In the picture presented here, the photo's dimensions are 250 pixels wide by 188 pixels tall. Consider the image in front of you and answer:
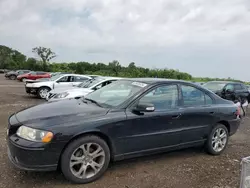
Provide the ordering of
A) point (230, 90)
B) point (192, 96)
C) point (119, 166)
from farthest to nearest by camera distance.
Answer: point (230, 90) → point (192, 96) → point (119, 166)

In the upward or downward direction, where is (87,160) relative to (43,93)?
downward

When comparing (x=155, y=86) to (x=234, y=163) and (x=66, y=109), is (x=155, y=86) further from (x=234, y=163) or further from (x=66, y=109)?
(x=234, y=163)

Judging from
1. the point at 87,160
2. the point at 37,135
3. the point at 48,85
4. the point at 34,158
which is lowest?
the point at 87,160

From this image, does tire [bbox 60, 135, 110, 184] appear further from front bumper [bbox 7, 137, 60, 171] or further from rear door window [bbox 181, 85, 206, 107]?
rear door window [bbox 181, 85, 206, 107]

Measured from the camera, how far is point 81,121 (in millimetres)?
3240

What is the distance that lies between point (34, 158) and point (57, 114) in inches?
25.9

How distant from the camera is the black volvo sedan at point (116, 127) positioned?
121 inches

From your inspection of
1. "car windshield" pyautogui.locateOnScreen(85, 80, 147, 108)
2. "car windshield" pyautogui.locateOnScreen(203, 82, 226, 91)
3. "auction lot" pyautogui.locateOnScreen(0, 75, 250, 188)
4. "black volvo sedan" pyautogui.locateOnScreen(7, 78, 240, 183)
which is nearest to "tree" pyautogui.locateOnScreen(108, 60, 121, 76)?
"car windshield" pyautogui.locateOnScreen(203, 82, 226, 91)

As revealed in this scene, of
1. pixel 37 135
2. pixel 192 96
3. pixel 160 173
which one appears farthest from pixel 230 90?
pixel 37 135

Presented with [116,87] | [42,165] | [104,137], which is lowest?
[42,165]

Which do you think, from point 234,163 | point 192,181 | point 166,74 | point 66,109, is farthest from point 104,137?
point 166,74

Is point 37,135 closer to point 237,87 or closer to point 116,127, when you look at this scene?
point 116,127

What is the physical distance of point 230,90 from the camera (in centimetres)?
1148

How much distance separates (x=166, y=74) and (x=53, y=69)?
33003 mm
